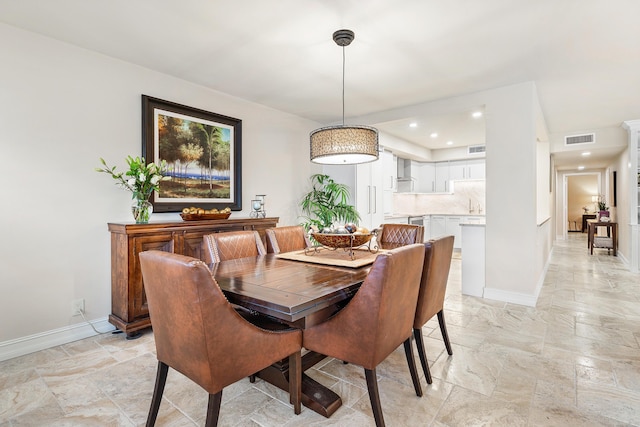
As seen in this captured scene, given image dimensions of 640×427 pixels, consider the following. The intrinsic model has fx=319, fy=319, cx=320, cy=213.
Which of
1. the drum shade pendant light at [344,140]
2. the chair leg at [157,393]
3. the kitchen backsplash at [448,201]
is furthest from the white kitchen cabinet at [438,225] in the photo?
the chair leg at [157,393]

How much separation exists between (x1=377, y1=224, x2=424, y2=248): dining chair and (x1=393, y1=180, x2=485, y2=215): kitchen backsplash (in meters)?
3.97

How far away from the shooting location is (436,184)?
790 cm

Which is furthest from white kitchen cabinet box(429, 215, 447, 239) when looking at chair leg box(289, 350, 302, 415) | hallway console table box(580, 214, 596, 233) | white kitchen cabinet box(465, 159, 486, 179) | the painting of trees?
hallway console table box(580, 214, 596, 233)

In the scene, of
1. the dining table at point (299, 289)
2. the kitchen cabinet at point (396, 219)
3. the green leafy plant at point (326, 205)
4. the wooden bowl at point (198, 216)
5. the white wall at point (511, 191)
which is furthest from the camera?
the kitchen cabinet at point (396, 219)

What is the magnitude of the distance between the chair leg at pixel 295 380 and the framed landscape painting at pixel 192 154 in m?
2.30

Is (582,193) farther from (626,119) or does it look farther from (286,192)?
(286,192)

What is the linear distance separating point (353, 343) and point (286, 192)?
3.37 metres

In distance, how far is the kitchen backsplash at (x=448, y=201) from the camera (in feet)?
24.2

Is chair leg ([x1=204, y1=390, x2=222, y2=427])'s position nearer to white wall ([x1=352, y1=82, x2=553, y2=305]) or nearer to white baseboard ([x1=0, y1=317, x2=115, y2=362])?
white baseboard ([x1=0, y1=317, x2=115, y2=362])

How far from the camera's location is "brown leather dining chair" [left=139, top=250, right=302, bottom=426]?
1.29m

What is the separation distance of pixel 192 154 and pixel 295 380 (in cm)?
271

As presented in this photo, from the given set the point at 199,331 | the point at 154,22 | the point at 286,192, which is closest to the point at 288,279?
the point at 199,331

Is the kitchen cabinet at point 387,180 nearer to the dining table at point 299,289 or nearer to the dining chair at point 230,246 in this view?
the dining chair at point 230,246

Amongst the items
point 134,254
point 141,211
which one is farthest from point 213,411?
point 141,211
